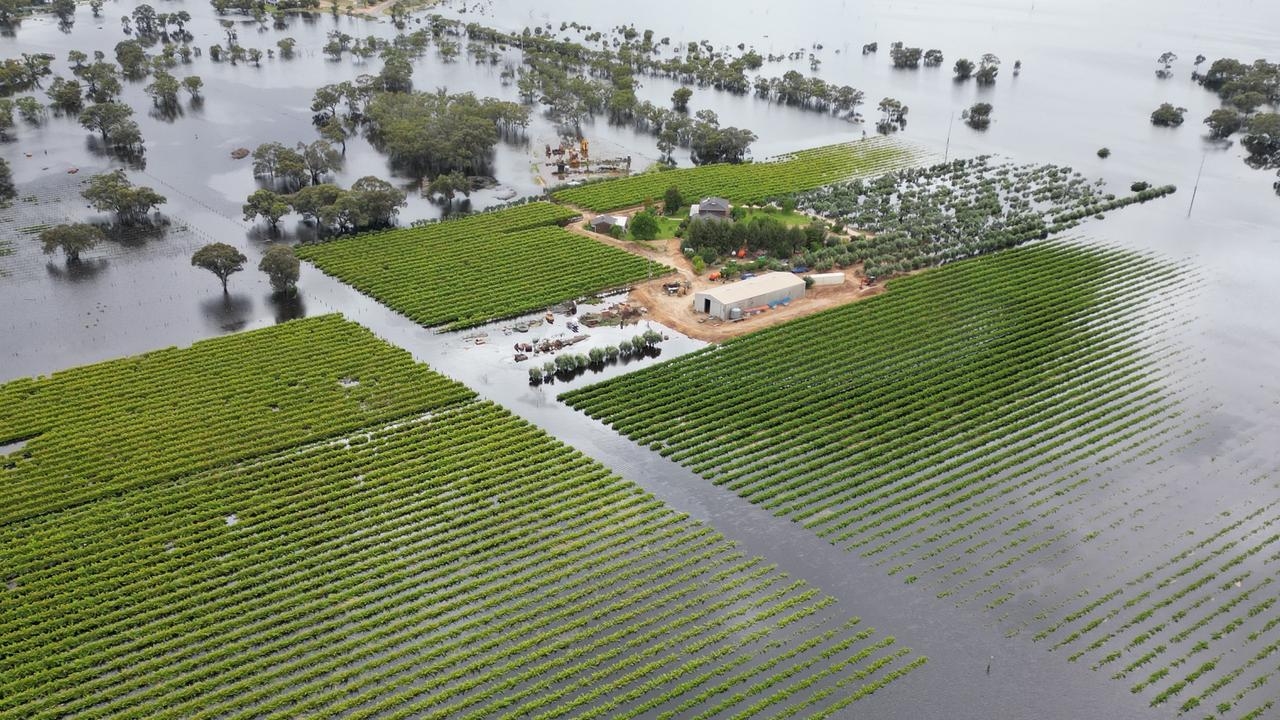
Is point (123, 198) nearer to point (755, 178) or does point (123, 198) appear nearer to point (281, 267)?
point (281, 267)

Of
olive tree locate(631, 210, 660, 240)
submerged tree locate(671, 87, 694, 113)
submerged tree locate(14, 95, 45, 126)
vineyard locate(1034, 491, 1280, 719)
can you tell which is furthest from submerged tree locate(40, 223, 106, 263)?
vineyard locate(1034, 491, 1280, 719)

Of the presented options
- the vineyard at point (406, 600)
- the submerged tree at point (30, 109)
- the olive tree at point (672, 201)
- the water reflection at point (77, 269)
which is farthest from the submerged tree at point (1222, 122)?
the submerged tree at point (30, 109)

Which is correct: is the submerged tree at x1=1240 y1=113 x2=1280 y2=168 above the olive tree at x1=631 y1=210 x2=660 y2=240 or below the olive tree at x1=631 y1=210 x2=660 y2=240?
above

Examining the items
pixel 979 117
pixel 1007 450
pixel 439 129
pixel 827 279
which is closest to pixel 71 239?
A: pixel 439 129

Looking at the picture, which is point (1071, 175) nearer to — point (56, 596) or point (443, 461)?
point (443, 461)

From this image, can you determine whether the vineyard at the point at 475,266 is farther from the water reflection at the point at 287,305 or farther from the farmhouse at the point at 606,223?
the water reflection at the point at 287,305

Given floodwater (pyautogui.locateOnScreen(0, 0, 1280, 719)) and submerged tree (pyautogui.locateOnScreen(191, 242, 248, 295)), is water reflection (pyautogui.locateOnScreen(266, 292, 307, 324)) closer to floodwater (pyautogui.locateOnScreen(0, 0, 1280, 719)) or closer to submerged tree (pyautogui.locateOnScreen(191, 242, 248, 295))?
floodwater (pyautogui.locateOnScreen(0, 0, 1280, 719))
